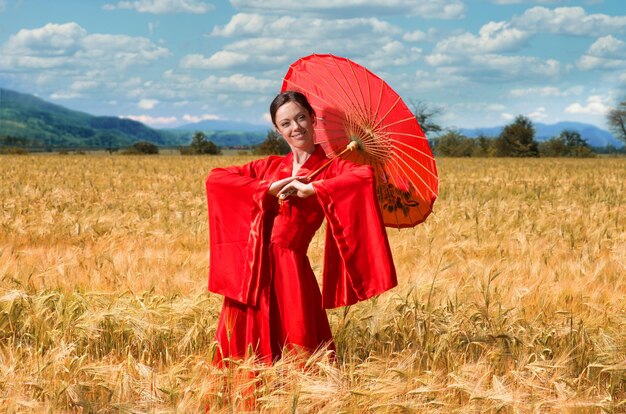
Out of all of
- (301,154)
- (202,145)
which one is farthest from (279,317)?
(202,145)

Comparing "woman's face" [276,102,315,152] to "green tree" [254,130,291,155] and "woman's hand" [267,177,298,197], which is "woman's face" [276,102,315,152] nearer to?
"woman's hand" [267,177,298,197]

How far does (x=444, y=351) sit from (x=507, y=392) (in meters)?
0.80

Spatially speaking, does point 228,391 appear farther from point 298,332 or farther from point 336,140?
point 336,140

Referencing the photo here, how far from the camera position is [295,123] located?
345 centimetres

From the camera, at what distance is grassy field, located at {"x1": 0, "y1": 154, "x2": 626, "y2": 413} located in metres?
3.03

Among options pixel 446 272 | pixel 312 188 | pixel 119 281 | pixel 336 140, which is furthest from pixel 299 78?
pixel 446 272

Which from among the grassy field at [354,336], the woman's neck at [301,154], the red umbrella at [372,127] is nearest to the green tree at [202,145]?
the grassy field at [354,336]

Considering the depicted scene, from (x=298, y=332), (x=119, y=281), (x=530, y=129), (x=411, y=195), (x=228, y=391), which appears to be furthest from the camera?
(x=530, y=129)

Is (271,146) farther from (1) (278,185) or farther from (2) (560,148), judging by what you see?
(1) (278,185)

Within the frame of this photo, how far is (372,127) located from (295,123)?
1.40 ft

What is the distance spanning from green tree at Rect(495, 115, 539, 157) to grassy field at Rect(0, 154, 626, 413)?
226ft

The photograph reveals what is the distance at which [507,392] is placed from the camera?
3072 millimetres

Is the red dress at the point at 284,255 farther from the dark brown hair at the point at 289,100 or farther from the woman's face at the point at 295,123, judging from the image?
the dark brown hair at the point at 289,100

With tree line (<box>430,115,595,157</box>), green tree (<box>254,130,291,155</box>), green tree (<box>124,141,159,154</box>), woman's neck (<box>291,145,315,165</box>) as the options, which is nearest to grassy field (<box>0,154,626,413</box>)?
woman's neck (<box>291,145,315,165</box>)
